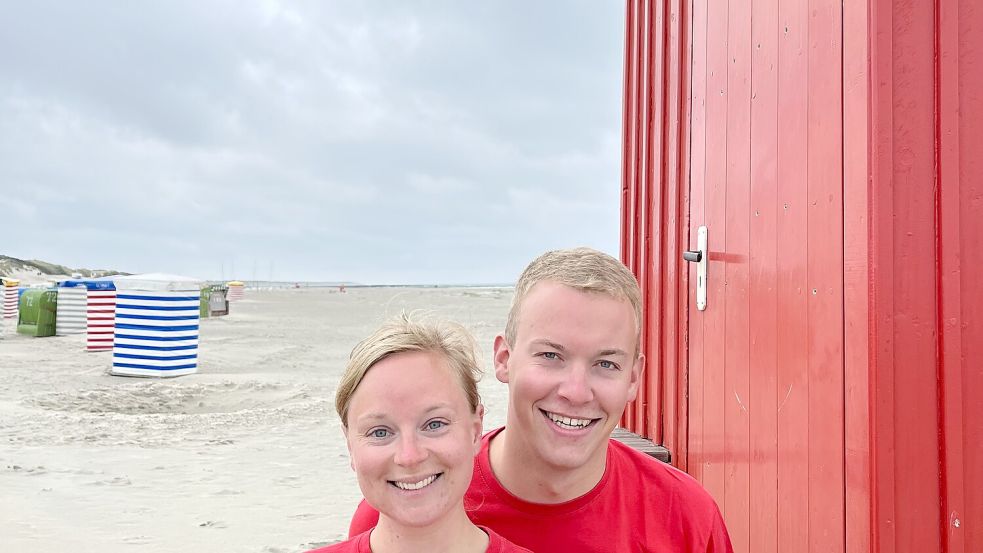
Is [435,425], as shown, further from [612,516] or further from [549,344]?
[612,516]

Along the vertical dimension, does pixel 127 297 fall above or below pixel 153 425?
above

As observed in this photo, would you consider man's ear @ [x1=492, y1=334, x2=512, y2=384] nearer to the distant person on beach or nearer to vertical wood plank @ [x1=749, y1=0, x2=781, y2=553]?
the distant person on beach

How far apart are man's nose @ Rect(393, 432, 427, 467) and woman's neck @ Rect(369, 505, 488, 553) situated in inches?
7.1

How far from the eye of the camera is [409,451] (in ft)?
5.28

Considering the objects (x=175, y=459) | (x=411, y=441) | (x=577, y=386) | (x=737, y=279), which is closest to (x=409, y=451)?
(x=411, y=441)

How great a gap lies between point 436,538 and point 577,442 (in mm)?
430

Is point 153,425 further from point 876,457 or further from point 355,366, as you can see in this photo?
point 876,457

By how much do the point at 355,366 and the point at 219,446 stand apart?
18.9 feet

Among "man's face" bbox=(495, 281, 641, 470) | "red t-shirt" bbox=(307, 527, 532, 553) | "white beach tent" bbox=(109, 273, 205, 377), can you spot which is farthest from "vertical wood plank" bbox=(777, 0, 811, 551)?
"white beach tent" bbox=(109, 273, 205, 377)

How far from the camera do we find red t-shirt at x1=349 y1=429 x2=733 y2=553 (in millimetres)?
1902

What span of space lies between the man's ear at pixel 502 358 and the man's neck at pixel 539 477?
6.9 inches

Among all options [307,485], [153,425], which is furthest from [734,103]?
[153,425]

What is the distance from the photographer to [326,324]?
2447 cm

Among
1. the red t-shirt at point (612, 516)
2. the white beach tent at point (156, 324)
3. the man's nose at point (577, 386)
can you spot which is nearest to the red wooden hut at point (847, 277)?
the red t-shirt at point (612, 516)
